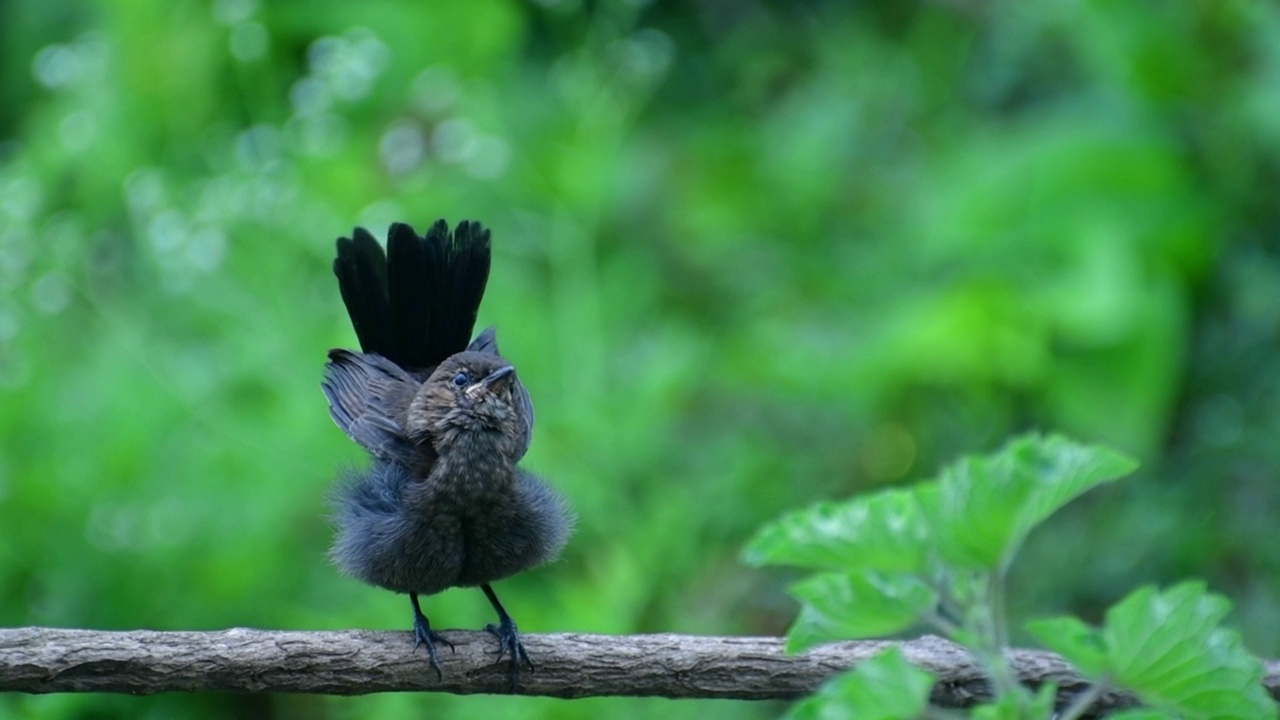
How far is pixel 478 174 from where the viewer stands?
4.82m

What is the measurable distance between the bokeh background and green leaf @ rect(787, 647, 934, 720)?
85.7 inches

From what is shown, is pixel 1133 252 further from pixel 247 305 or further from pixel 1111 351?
pixel 247 305

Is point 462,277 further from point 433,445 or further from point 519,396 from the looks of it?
point 433,445

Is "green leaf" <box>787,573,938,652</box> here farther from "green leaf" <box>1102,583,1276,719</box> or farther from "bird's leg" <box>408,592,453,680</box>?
"bird's leg" <box>408,592,453,680</box>

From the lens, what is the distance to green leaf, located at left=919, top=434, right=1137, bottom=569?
141cm

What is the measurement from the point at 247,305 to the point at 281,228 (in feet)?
0.84

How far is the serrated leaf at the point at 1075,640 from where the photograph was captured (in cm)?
148

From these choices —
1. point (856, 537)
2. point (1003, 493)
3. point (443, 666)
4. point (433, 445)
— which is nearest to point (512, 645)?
point (443, 666)

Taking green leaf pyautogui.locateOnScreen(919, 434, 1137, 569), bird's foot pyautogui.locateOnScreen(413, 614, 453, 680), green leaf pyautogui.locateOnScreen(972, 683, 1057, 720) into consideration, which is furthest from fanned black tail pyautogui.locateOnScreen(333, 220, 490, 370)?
green leaf pyautogui.locateOnScreen(972, 683, 1057, 720)

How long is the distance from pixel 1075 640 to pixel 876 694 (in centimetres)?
26

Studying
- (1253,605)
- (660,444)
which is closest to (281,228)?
(660,444)

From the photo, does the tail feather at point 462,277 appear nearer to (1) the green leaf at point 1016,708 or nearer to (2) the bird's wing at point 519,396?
(2) the bird's wing at point 519,396

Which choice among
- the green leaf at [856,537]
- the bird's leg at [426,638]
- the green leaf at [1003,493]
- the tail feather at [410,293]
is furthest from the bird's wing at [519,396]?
A: the green leaf at [1003,493]

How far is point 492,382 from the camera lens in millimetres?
2799
